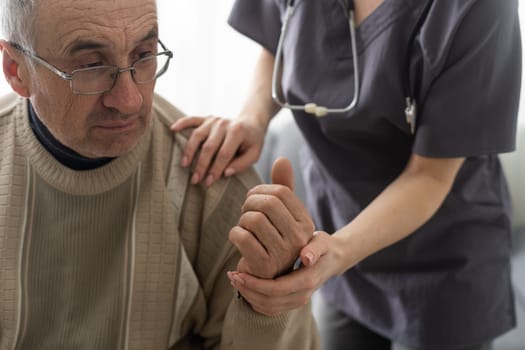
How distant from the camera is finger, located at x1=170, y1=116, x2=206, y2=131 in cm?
123

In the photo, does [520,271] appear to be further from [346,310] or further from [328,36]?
[328,36]

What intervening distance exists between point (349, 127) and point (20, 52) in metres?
0.56

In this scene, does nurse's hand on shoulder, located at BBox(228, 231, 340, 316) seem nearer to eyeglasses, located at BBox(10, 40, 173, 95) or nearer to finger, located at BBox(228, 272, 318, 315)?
finger, located at BBox(228, 272, 318, 315)

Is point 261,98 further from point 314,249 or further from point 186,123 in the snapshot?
point 314,249

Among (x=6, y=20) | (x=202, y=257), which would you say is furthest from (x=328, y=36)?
(x=6, y=20)

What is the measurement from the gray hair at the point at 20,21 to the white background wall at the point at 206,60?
1.01m

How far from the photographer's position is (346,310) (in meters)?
1.53

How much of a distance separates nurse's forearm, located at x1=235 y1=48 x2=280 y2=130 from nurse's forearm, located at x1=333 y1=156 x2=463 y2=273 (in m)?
0.29

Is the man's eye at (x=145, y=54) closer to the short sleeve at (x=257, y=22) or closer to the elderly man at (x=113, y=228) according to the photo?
the elderly man at (x=113, y=228)

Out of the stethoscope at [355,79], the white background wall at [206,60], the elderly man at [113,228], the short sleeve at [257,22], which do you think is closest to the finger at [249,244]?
the elderly man at [113,228]

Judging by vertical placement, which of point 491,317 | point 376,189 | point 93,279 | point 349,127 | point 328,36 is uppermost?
point 328,36

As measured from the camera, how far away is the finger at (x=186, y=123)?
1231 millimetres

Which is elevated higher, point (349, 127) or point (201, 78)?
point (349, 127)

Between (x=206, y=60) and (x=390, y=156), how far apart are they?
98 centimetres
